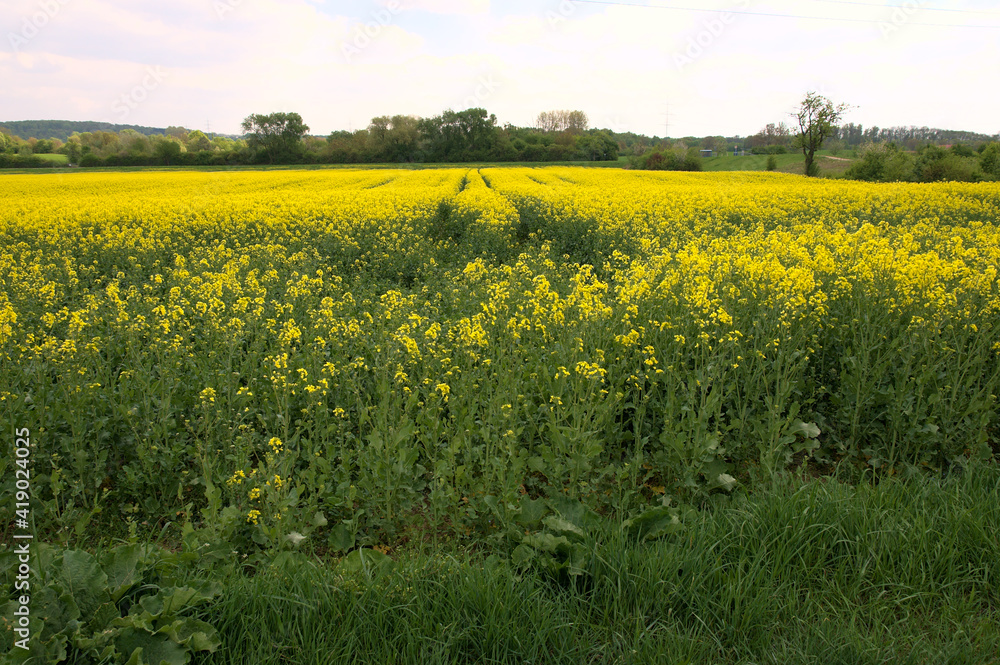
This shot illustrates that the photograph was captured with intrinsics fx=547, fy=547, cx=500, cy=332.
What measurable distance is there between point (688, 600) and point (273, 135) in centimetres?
7281

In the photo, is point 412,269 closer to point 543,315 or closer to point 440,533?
point 543,315

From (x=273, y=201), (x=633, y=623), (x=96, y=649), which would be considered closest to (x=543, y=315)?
(x=633, y=623)

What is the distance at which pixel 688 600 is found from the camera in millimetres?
2539

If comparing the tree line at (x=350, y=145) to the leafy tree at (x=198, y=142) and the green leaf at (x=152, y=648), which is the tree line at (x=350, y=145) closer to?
the leafy tree at (x=198, y=142)

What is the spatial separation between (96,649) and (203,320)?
481cm

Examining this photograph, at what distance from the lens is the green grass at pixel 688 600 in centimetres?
230

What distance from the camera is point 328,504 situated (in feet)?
10.6

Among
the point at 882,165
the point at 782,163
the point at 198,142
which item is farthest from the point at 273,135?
the point at 882,165

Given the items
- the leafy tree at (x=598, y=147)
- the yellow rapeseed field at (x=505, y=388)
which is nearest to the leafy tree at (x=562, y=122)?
the leafy tree at (x=598, y=147)

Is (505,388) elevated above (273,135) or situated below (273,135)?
below

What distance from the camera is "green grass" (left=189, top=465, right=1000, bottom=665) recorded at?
7.56 ft

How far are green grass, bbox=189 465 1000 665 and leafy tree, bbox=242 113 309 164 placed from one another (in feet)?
231

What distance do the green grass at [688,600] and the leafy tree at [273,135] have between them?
231ft

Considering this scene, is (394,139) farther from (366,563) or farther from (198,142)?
(366,563)
